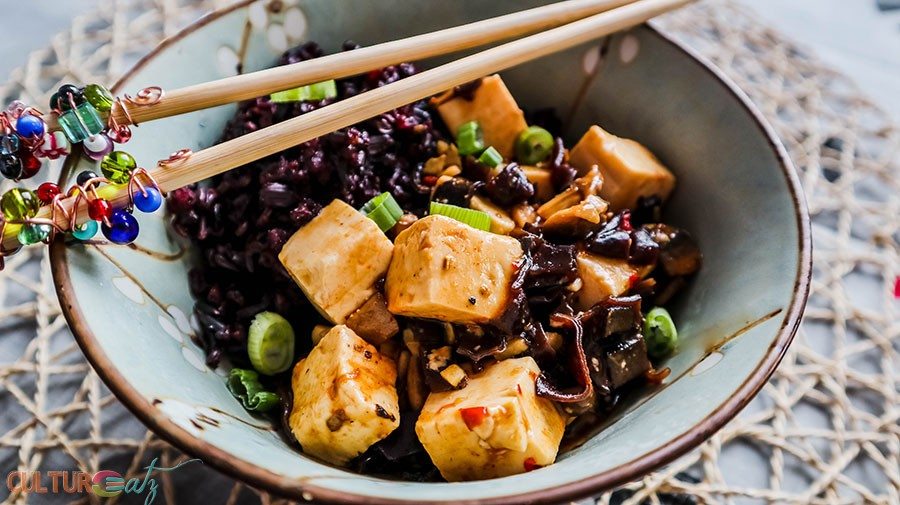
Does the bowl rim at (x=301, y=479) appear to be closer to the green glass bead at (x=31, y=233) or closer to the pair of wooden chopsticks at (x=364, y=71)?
the green glass bead at (x=31, y=233)

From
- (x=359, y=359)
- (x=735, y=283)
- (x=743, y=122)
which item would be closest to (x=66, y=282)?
(x=359, y=359)

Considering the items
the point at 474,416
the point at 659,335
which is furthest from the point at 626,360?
the point at 474,416

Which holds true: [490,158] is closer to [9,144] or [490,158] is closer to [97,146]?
[97,146]

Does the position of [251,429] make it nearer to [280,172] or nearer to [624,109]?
[280,172]

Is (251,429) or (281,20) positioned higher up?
(281,20)

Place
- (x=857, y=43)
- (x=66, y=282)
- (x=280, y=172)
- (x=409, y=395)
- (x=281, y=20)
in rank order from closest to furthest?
(x=66, y=282) < (x=409, y=395) < (x=280, y=172) < (x=281, y=20) < (x=857, y=43)

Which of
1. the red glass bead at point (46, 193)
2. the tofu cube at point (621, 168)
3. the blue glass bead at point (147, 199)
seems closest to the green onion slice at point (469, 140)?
the tofu cube at point (621, 168)

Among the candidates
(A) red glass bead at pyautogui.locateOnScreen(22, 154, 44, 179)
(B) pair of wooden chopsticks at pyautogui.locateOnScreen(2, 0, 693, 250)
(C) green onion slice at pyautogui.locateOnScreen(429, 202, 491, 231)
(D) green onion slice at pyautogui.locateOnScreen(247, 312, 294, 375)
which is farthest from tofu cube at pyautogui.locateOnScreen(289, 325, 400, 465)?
(A) red glass bead at pyautogui.locateOnScreen(22, 154, 44, 179)

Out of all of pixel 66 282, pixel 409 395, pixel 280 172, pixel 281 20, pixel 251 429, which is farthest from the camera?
pixel 281 20
